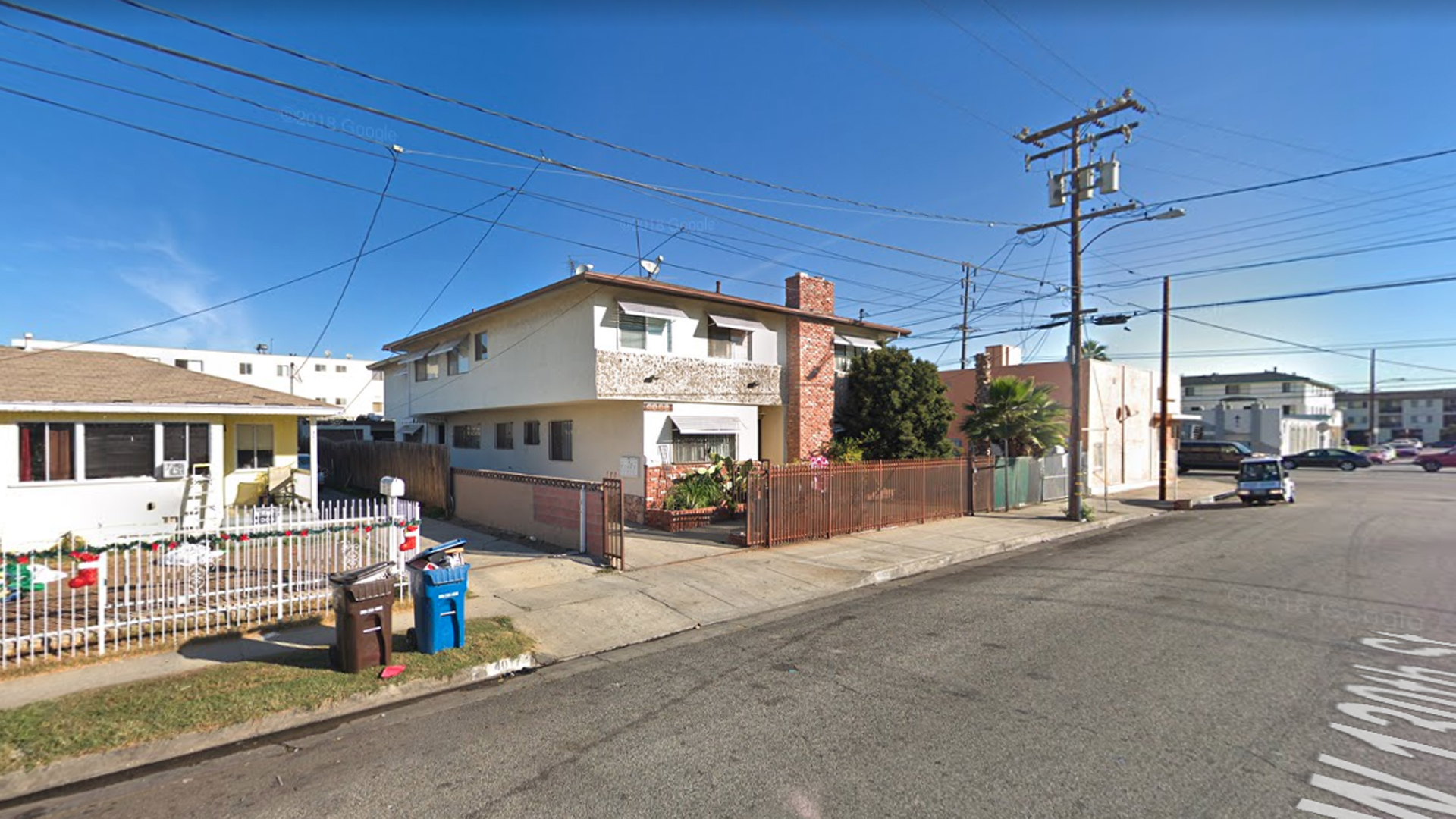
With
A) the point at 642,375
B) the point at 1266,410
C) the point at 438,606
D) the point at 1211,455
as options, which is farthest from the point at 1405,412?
the point at 438,606

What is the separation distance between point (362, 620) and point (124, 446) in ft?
35.7

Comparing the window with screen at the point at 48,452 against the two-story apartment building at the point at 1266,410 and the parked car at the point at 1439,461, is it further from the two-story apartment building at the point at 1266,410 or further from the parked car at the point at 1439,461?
the parked car at the point at 1439,461

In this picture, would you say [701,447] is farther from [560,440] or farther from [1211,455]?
[1211,455]

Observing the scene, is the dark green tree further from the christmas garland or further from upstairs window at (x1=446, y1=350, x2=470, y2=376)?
the christmas garland

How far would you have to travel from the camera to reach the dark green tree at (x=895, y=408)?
59.8 ft

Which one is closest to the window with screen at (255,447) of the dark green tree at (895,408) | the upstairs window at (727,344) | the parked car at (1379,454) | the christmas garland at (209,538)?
the christmas garland at (209,538)

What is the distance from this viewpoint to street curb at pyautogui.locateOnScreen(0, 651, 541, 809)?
4.15 meters

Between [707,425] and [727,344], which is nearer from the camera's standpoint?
[707,425]

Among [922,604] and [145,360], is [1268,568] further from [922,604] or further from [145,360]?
[145,360]

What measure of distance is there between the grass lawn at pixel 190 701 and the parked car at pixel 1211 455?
4185 centimetres

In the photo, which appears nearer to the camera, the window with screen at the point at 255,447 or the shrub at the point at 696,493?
the window with screen at the point at 255,447

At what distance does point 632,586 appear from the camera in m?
9.27

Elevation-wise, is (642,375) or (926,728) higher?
(642,375)

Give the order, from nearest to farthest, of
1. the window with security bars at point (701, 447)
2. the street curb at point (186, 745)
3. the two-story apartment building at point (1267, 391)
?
the street curb at point (186, 745), the window with security bars at point (701, 447), the two-story apartment building at point (1267, 391)
